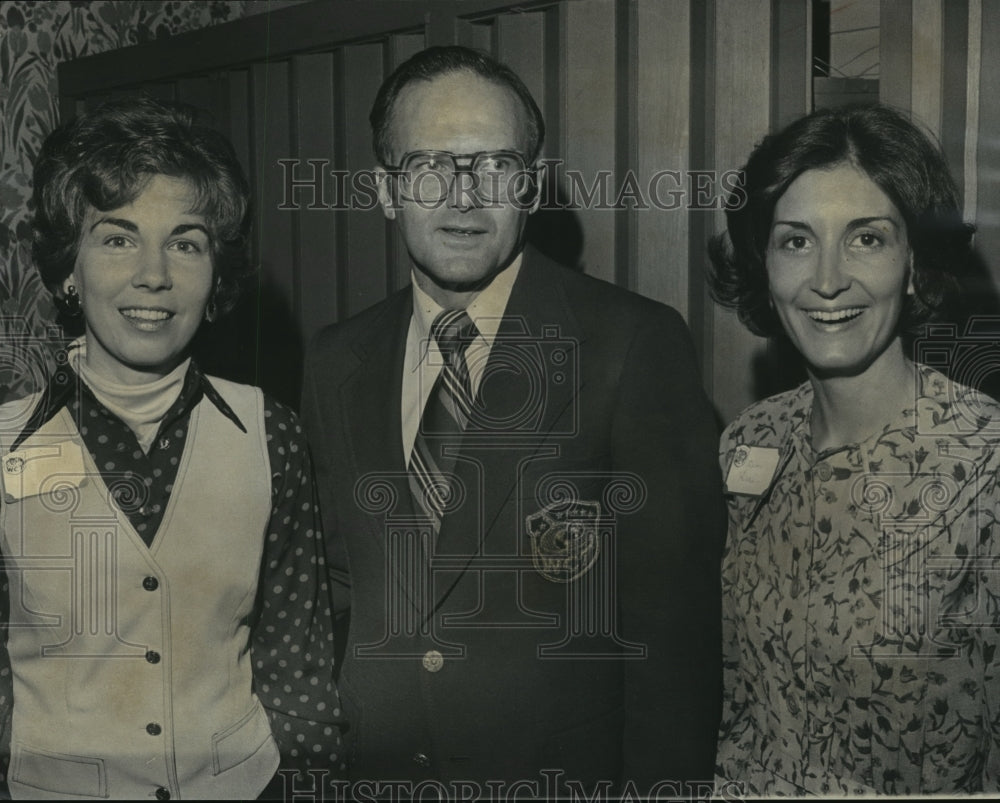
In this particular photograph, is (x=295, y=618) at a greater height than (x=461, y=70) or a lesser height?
lesser

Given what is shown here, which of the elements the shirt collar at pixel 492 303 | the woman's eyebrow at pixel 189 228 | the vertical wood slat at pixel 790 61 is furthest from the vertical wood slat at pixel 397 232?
the vertical wood slat at pixel 790 61

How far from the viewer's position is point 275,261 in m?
1.45

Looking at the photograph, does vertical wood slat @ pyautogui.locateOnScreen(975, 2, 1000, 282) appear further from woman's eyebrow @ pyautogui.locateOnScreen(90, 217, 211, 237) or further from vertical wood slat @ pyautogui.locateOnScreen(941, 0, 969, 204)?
woman's eyebrow @ pyautogui.locateOnScreen(90, 217, 211, 237)

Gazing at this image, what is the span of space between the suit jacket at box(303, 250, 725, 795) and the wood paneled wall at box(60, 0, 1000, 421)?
3.3 inches

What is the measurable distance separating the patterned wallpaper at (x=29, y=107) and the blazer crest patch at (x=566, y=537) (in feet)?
2.41

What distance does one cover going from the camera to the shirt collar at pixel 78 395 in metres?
1.40

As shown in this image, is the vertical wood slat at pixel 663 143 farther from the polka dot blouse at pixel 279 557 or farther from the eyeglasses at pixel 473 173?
the polka dot blouse at pixel 279 557

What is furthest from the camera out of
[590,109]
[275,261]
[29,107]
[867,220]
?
[29,107]

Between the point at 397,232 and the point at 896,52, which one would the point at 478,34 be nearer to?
the point at 397,232

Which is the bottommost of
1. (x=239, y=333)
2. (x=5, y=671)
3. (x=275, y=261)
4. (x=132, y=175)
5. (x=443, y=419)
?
(x=5, y=671)

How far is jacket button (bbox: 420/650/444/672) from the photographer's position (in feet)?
4.44

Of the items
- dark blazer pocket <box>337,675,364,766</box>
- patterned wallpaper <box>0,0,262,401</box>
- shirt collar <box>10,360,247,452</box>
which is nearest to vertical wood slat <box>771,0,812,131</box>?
shirt collar <box>10,360,247,452</box>

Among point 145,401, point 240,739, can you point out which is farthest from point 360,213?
point 240,739

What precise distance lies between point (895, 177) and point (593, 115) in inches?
15.1
